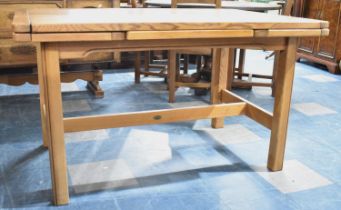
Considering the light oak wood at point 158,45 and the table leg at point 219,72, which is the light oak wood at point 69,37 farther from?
the table leg at point 219,72

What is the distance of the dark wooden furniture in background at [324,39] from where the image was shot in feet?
13.9

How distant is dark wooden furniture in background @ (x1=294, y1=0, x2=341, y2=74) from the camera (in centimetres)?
425

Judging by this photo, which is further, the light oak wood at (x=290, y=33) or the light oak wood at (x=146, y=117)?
the light oak wood at (x=146, y=117)

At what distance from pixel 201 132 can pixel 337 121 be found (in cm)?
109

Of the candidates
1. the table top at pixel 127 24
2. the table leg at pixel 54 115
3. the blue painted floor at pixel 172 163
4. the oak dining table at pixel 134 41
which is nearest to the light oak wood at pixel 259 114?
the oak dining table at pixel 134 41

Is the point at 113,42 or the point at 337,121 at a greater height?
the point at 113,42

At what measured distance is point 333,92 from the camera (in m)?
3.60

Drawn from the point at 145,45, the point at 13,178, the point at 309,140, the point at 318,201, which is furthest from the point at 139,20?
the point at 309,140

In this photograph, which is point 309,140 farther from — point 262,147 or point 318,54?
point 318,54

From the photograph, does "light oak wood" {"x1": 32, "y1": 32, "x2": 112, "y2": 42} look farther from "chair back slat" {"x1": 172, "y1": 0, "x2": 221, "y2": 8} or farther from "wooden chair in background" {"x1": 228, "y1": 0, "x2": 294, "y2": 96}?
"wooden chair in background" {"x1": 228, "y1": 0, "x2": 294, "y2": 96}

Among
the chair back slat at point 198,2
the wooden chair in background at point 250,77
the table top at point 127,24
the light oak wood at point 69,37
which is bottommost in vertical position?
the wooden chair in background at point 250,77

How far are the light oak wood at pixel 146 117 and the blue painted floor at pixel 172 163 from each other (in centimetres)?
26

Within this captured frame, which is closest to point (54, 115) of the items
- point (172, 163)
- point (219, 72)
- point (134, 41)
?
point (134, 41)

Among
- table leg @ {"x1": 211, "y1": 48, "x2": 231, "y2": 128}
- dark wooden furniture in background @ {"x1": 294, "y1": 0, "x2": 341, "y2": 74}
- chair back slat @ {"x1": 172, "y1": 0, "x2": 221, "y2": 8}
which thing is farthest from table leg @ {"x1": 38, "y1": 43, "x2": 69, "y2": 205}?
dark wooden furniture in background @ {"x1": 294, "y1": 0, "x2": 341, "y2": 74}
